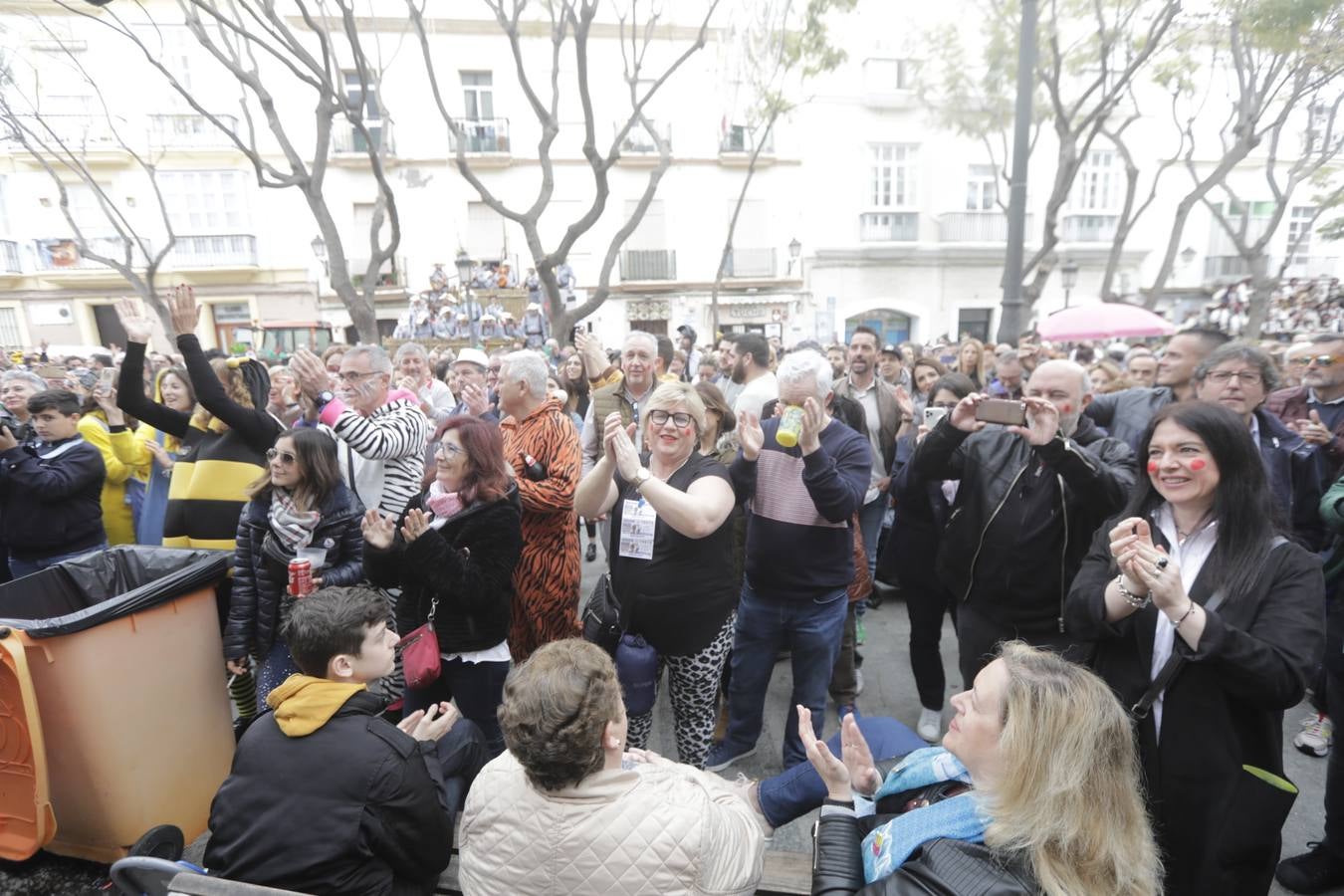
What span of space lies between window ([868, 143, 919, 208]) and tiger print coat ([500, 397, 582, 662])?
21390 mm

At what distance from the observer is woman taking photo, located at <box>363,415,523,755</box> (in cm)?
247

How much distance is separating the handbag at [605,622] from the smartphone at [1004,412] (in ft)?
5.18

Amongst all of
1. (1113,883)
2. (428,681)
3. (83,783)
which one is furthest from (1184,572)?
(83,783)

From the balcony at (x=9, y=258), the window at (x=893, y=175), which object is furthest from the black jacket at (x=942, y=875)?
the balcony at (x=9, y=258)

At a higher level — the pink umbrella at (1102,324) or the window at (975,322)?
the pink umbrella at (1102,324)

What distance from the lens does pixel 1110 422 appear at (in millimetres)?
4051

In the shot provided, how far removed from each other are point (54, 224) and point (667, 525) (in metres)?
26.2

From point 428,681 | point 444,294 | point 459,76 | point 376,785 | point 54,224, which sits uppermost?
point 459,76

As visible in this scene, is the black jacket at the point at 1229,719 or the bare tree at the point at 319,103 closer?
the black jacket at the point at 1229,719

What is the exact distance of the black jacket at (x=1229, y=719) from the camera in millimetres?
1689

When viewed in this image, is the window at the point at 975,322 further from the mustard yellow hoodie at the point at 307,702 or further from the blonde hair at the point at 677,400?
the mustard yellow hoodie at the point at 307,702

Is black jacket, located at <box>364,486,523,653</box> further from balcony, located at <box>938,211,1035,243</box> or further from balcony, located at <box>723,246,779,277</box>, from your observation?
balcony, located at <box>938,211,1035,243</box>

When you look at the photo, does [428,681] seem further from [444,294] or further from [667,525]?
[444,294]

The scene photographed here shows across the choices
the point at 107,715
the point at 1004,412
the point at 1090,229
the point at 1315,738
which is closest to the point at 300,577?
the point at 107,715
